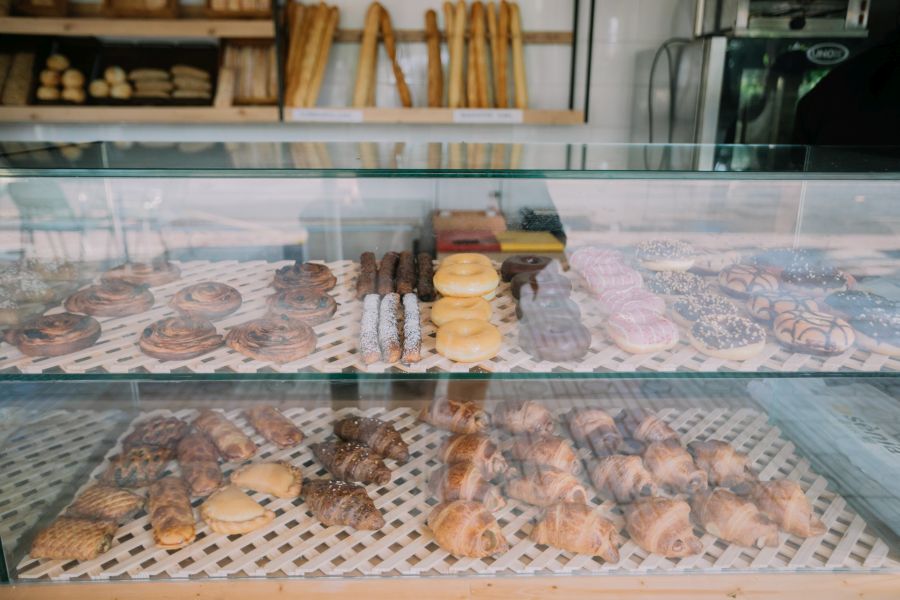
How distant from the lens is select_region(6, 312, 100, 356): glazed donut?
1.83m

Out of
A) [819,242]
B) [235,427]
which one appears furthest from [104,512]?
[819,242]

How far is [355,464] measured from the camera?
2.18m

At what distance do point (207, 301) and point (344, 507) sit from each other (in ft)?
2.41

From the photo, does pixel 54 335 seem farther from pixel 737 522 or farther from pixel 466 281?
pixel 737 522

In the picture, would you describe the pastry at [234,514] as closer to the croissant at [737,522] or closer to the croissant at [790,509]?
the croissant at [737,522]

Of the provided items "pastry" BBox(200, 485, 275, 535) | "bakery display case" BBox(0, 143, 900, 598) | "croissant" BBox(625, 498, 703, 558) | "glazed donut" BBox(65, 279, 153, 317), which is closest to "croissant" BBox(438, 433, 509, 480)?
"bakery display case" BBox(0, 143, 900, 598)

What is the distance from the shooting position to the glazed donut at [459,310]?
198 centimetres

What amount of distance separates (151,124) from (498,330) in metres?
3.65

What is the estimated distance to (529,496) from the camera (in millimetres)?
2107

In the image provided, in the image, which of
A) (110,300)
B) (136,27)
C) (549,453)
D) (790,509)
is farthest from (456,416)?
(136,27)

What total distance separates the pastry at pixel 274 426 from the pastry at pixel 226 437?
66mm

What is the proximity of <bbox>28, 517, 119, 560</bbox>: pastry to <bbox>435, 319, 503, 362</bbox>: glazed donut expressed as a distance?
3.46 feet

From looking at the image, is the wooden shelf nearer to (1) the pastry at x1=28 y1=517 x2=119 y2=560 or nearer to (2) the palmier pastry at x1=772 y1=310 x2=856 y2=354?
(1) the pastry at x1=28 y1=517 x2=119 y2=560

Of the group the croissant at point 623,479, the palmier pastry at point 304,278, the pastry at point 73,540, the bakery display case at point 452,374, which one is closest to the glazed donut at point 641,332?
the bakery display case at point 452,374
